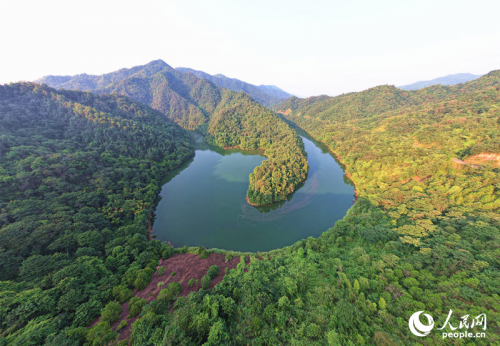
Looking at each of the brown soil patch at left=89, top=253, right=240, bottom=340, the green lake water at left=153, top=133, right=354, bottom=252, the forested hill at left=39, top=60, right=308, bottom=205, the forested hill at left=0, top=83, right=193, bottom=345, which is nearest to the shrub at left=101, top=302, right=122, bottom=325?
the brown soil patch at left=89, top=253, right=240, bottom=340

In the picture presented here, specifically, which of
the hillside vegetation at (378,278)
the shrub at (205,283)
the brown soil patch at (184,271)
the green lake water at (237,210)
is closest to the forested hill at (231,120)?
the green lake water at (237,210)

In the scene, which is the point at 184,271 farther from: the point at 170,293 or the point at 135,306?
the point at 135,306

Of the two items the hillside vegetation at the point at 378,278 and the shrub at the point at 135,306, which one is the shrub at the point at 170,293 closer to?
the hillside vegetation at the point at 378,278

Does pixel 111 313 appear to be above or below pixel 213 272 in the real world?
above

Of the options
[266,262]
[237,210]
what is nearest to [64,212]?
[237,210]

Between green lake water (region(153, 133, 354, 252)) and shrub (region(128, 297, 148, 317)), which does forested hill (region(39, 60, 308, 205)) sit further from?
shrub (region(128, 297, 148, 317))
